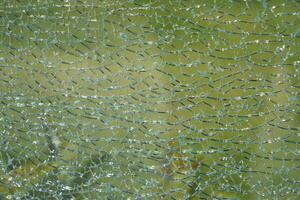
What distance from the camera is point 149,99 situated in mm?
605

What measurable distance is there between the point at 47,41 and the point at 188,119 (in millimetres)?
240

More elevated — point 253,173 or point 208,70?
point 208,70

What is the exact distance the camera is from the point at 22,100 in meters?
0.62

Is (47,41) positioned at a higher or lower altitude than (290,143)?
higher

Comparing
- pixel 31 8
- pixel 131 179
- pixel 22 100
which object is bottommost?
pixel 131 179

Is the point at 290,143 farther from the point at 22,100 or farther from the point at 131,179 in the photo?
the point at 22,100

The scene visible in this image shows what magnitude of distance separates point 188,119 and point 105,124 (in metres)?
0.12

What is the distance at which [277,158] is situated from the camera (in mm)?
595

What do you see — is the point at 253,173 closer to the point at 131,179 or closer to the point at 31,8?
the point at 131,179

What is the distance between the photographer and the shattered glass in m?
0.59

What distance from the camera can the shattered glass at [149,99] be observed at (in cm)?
59

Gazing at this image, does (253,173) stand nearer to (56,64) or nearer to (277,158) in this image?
(277,158)

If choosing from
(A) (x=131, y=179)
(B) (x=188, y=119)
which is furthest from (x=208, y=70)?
(A) (x=131, y=179)

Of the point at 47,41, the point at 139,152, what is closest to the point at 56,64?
the point at 47,41
